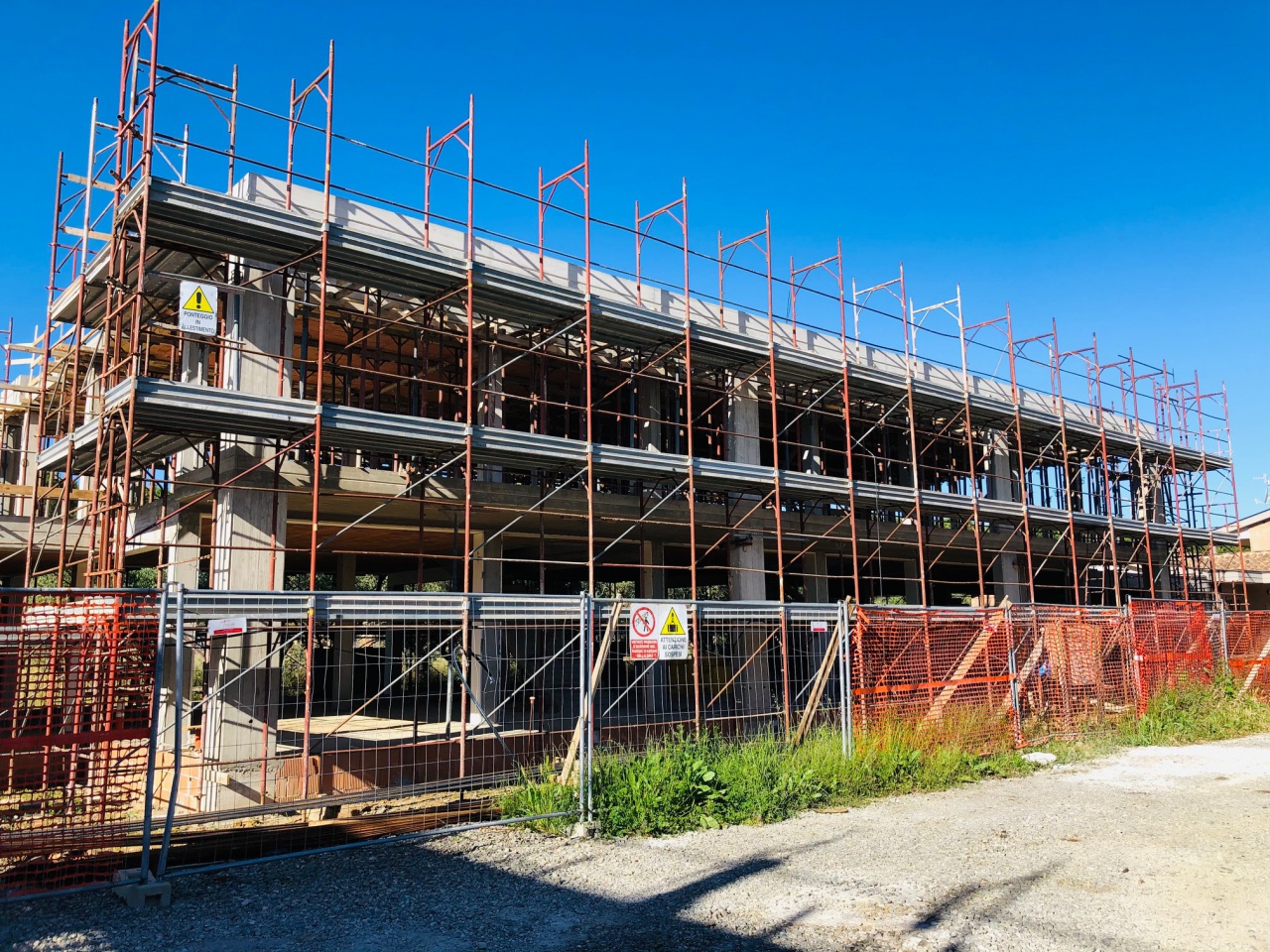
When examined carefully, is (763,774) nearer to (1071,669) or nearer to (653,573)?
(1071,669)

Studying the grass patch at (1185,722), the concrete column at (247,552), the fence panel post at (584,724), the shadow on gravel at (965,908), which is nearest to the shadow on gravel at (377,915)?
the shadow on gravel at (965,908)

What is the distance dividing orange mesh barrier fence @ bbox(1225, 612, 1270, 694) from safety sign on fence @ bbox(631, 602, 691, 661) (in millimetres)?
14596

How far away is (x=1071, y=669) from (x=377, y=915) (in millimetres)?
12342

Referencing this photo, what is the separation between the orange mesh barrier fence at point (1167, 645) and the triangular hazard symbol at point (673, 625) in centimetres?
1018

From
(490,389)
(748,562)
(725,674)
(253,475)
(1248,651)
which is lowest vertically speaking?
(725,674)

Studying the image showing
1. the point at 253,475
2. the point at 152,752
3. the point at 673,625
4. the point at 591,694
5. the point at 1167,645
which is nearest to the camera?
the point at 152,752

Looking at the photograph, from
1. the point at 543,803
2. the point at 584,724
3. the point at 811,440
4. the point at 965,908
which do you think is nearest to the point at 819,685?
the point at 584,724

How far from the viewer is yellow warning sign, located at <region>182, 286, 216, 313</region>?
12.2m

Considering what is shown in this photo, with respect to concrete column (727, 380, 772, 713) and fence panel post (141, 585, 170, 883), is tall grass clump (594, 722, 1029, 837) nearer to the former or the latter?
fence panel post (141, 585, 170, 883)

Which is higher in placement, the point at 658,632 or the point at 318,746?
the point at 658,632

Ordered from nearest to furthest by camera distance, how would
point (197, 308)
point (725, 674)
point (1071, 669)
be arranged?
point (197, 308) < point (1071, 669) < point (725, 674)

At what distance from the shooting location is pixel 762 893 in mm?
7426

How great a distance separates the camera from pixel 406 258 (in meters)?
14.5

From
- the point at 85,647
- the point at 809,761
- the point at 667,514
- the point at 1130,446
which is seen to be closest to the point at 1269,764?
the point at 809,761
